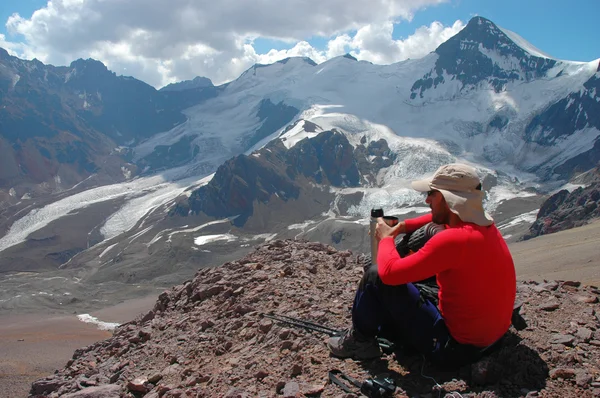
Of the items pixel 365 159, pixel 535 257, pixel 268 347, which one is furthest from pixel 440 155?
pixel 268 347

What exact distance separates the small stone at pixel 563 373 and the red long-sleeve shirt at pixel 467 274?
28.9 inches

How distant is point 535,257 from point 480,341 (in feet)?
147

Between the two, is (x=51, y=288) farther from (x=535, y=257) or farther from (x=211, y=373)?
(x=211, y=373)

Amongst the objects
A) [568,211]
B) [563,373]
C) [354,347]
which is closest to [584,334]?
[563,373]

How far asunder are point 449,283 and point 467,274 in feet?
0.87

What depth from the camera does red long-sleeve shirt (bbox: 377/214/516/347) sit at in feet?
16.9

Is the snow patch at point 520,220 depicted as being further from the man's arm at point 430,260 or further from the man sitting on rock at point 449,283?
the man's arm at point 430,260

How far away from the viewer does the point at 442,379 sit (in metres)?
5.95

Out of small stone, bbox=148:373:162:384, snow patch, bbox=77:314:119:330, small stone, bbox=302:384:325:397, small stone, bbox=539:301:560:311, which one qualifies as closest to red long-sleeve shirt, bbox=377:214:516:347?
small stone, bbox=302:384:325:397

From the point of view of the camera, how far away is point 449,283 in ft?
18.1

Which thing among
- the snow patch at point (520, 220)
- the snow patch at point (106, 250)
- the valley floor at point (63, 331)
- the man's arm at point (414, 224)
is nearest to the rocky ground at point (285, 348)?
the man's arm at point (414, 224)

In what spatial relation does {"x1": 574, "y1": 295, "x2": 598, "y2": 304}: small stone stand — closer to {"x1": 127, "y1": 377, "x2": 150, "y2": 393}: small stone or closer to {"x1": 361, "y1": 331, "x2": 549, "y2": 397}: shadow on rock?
{"x1": 361, "y1": 331, "x2": 549, "y2": 397}: shadow on rock

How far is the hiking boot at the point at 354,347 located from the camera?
6602mm

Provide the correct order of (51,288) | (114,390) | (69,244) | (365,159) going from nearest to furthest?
(114,390) → (51,288) → (69,244) → (365,159)
